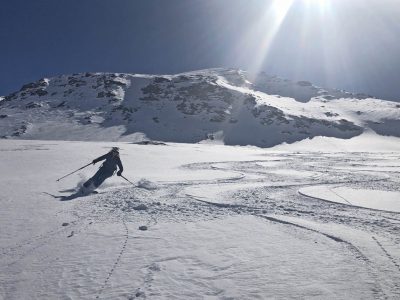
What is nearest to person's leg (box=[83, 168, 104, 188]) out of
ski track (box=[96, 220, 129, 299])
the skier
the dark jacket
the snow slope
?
the skier

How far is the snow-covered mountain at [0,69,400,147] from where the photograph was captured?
106 metres

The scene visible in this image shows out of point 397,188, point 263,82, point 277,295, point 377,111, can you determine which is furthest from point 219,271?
point 263,82

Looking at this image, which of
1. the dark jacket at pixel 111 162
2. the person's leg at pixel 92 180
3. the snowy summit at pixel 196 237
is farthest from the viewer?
the dark jacket at pixel 111 162

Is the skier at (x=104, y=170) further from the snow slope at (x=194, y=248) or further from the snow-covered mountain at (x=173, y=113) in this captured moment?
the snow-covered mountain at (x=173, y=113)

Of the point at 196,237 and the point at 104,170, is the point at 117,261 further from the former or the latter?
the point at 104,170

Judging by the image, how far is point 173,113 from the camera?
12594 centimetres

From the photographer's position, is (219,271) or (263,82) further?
(263,82)

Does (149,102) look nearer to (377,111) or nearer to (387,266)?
(377,111)

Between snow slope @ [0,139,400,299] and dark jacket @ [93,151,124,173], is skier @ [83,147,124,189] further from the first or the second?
snow slope @ [0,139,400,299]

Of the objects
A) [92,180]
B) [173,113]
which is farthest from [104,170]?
[173,113]

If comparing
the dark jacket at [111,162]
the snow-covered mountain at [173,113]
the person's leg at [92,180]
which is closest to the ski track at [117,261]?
the person's leg at [92,180]

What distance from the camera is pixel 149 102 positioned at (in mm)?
136375

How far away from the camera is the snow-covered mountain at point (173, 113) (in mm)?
105688

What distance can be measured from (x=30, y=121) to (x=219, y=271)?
392 feet
